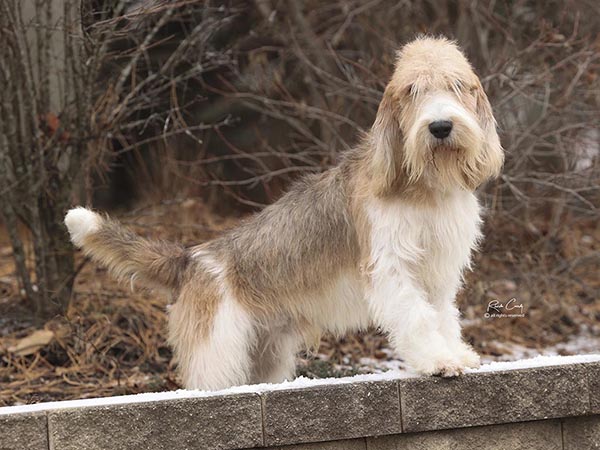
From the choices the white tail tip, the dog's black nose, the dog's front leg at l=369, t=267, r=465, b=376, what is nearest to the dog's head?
the dog's black nose

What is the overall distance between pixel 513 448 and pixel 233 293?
61.0 inches

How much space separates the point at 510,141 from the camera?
7.02m

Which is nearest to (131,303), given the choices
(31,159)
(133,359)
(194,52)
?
(133,359)

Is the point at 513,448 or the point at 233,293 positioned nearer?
the point at 513,448

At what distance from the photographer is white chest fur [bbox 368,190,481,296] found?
13.8 feet

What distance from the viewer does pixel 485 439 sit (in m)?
4.15

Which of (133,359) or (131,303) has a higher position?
(131,303)

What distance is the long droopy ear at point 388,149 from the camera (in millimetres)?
4203

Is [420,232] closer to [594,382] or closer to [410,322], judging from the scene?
[410,322]

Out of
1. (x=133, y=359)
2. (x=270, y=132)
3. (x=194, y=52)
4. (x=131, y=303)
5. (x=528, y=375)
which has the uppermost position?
(x=270, y=132)

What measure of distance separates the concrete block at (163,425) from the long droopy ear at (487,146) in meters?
1.44

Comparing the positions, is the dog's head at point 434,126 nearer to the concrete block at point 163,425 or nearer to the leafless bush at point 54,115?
the concrete block at point 163,425

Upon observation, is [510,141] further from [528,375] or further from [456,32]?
[528,375]

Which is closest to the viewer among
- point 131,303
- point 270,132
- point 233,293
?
point 233,293
